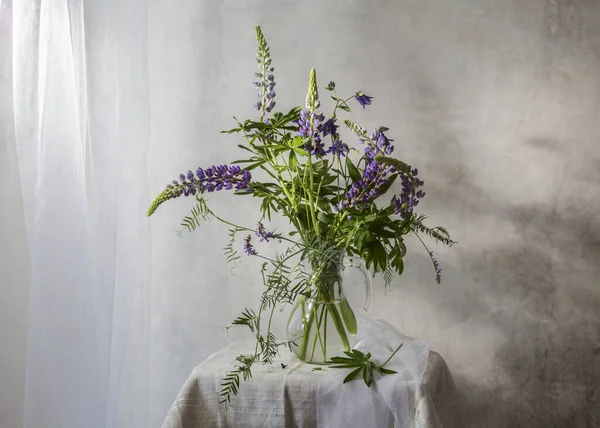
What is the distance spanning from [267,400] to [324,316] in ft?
0.74

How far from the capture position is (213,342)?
2109mm

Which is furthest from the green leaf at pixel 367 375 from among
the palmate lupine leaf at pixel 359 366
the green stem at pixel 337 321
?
the green stem at pixel 337 321

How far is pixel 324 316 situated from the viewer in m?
1.52

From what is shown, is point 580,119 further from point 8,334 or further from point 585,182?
point 8,334

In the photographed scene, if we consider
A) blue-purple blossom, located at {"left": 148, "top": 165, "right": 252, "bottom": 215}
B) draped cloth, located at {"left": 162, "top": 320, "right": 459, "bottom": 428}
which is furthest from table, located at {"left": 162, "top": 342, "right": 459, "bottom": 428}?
blue-purple blossom, located at {"left": 148, "top": 165, "right": 252, "bottom": 215}

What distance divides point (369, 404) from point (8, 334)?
31.5 inches

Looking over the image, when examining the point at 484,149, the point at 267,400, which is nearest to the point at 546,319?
the point at 484,149

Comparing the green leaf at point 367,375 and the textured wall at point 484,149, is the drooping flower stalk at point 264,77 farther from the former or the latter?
the green leaf at point 367,375

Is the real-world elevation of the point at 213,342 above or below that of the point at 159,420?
above

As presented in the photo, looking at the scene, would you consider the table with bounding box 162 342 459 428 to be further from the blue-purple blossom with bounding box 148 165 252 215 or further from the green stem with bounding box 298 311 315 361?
the blue-purple blossom with bounding box 148 165 252 215

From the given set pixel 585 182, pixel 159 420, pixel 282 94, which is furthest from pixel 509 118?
pixel 159 420

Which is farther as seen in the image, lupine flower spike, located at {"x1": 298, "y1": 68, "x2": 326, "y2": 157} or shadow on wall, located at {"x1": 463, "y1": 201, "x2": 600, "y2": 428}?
shadow on wall, located at {"x1": 463, "y1": 201, "x2": 600, "y2": 428}

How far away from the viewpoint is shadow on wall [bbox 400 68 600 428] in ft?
6.20

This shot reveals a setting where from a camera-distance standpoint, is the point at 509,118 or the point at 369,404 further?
the point at 509,118
